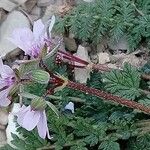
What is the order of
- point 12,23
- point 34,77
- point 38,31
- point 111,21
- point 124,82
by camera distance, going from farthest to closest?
point 12,23 → point 111,21 → point 124,82 → point 38,31 → point 34,77

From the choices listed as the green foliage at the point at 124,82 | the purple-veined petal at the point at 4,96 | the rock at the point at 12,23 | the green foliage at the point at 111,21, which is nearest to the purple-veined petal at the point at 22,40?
the purple-veined petal at the point at 4,96

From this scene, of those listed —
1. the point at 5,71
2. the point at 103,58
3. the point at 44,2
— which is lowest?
the point at 103,58

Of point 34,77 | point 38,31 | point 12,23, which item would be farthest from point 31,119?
point 12,23

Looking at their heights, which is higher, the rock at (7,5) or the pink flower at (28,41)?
the pink flower at (28,41)

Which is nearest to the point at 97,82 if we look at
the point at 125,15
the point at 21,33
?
the point at 125,15

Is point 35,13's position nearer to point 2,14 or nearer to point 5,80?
point 2,14

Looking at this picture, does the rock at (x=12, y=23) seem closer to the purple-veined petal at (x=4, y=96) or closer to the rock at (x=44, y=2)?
the rock at (x=44, y=2)

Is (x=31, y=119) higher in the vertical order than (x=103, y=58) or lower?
higher
